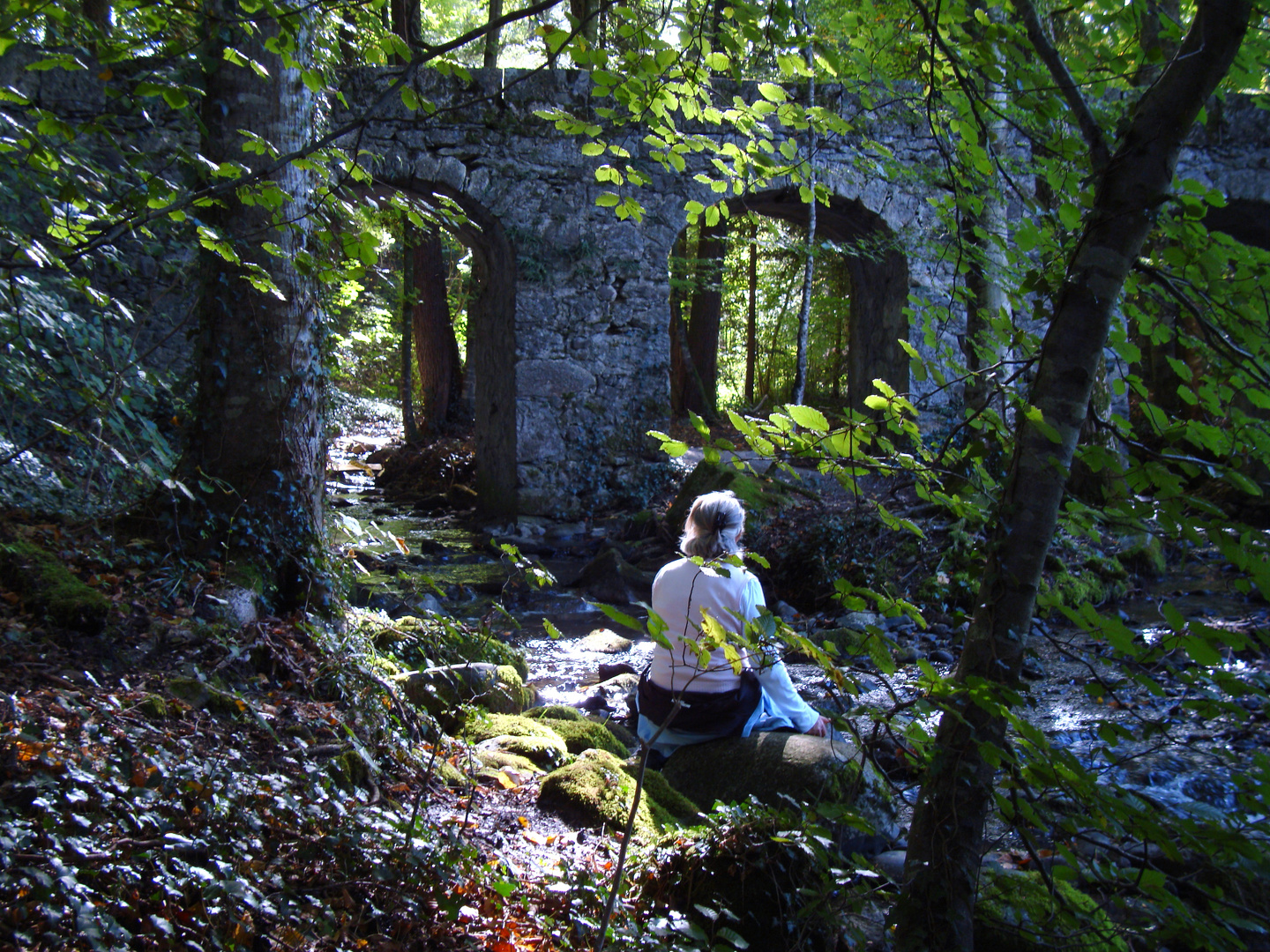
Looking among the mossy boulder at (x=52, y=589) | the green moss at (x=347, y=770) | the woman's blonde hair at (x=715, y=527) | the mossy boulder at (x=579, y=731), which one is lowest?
the mossy boulder at (x=579, y=731)

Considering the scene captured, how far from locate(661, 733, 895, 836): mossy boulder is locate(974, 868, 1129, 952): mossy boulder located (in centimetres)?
54

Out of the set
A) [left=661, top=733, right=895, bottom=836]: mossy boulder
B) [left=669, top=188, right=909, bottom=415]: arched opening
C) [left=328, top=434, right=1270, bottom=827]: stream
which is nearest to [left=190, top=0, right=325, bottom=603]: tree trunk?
[left=328, top=434, right=1270, bottom=827]: stream

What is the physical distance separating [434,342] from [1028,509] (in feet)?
40.9

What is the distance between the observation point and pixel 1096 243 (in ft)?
5.25

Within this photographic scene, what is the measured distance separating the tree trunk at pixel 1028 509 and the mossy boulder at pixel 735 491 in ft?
17.2

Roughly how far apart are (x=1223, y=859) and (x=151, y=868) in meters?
2.05

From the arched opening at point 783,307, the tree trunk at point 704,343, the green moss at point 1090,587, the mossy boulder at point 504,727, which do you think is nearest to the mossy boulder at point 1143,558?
the green moss at point 1090,587

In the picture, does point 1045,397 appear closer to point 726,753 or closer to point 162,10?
point 726,753

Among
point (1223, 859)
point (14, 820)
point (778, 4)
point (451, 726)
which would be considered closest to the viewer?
point (1223, 859)

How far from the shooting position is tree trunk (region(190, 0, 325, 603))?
3441mm

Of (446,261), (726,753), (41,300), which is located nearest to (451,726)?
(726,753)

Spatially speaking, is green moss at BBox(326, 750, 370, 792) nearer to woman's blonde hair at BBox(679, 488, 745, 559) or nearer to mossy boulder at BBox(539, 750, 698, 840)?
mossy boulder at BBox(539, 750, 698, 840)

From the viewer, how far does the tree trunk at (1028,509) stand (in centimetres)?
156

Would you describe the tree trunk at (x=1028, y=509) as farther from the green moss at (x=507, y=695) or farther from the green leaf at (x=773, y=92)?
the green moss at (x=507, y=695)
